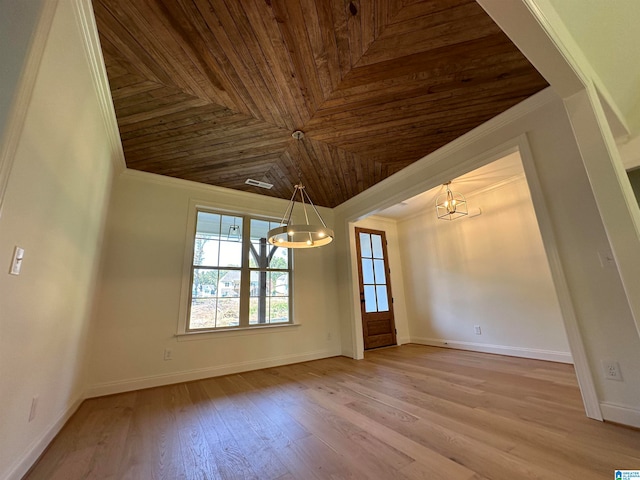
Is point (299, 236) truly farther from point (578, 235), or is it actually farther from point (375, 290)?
point (375, 290)

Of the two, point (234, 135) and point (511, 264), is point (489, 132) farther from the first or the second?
point (234, 135)

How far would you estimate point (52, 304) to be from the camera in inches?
67.4

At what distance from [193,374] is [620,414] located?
4.05 meters

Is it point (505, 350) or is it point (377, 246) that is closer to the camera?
point (505, 350)

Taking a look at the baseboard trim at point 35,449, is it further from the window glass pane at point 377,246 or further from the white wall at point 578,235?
the window glass pane at point 377,246

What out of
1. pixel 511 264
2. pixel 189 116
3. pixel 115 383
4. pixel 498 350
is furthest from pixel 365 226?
pixel 115 383

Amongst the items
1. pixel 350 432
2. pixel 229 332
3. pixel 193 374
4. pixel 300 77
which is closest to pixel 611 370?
pixel 350 432

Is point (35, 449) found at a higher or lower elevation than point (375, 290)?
lower

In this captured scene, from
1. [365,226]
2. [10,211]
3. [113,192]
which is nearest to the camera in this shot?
[10,211]

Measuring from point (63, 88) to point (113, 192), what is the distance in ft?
6.54

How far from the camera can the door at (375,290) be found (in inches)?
Result: 201

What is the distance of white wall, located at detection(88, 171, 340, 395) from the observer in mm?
2916

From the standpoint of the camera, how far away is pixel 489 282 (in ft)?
14.2

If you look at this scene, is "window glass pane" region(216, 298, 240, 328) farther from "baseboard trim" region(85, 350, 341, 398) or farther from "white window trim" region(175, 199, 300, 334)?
"baseboard trim" region(85, 350, 341, 398)
